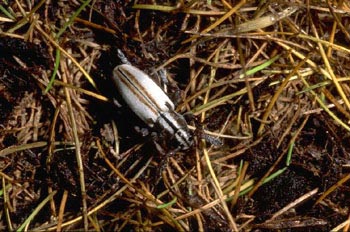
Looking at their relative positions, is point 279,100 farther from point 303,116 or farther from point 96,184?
point 96,184

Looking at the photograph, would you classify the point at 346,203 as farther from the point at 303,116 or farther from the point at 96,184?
the point at 96,184

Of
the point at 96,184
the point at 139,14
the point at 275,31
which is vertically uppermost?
the point at 139,14

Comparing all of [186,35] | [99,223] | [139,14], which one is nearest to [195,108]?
[186,35]

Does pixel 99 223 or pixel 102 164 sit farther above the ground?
pixel 102 164
